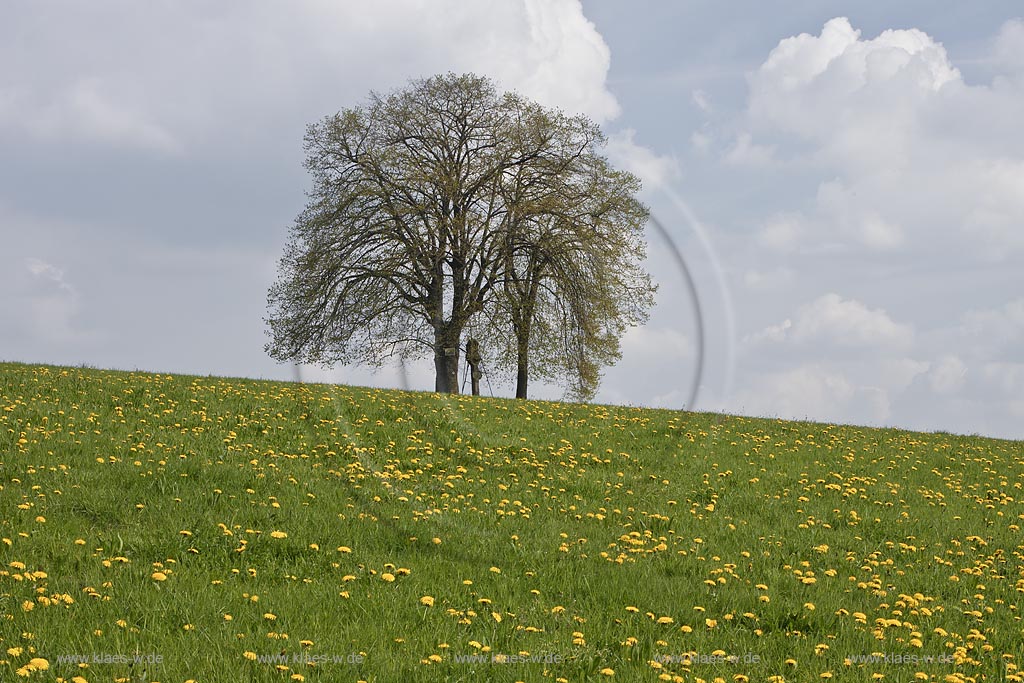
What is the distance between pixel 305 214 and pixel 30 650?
1177 inches

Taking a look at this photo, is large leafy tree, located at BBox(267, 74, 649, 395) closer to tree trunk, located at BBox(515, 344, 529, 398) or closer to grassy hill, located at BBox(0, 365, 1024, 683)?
tree trunk, located at BBox(515, 344, 529, 398)

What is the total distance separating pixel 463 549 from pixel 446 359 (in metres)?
23.3

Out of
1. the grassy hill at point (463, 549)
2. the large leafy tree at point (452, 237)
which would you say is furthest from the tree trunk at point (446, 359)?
the grassy hill at point (463, 549)

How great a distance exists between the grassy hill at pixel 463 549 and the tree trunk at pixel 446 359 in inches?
561

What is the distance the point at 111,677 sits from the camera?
6402mm

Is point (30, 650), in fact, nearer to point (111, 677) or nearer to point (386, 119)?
point (111, 677)

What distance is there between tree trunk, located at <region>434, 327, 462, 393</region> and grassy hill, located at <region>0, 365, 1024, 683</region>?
46.8ft

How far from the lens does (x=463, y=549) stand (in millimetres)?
10203

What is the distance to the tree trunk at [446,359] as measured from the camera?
3284cm

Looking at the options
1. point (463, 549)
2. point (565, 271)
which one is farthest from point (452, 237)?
point (463, 549)

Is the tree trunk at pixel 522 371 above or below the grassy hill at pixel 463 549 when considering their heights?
above

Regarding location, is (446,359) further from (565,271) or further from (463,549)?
(463,549)

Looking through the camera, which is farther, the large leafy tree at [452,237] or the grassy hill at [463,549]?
the large leafy tree at [452,237]

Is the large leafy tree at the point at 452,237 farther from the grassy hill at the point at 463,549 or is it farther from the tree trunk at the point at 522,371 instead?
the grassy hill at the point at 463,549
